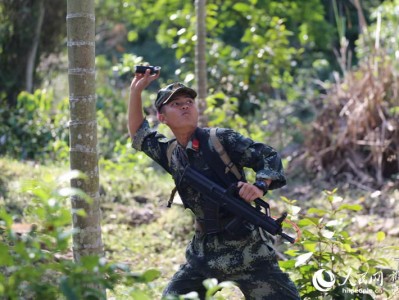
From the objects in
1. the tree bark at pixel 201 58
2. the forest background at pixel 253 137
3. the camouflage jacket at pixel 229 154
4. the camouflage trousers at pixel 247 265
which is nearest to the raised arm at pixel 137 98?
the camouflage jacket at pixel 229 154

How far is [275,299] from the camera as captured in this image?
3.32 meters

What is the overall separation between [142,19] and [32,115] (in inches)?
117

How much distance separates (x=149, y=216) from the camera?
277 inches

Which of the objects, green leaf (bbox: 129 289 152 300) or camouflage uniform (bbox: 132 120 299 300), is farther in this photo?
camouflage uniform (bbox: 132 120 299 300)

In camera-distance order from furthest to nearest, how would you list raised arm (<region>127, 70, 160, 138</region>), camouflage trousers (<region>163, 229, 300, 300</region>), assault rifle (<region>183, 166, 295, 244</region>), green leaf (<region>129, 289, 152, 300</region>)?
raised arm (<region>127, 70, 160, 138</region>), camouflage trousers (<region>163, 229, 300, 300</region>), assault rifle (<region>183, 166, 295, 244</region>), green leaf (<region>129, 289, 152, 300</region>)

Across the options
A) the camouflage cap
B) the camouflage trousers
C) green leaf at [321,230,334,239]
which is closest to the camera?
the camouflage trousers

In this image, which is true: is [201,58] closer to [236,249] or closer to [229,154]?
[229,154]

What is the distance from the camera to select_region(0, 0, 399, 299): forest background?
15.1 ft

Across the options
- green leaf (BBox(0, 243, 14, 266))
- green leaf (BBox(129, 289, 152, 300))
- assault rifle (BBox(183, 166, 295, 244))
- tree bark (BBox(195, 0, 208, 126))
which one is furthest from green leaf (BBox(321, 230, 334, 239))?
tree bark (BBox(195, 0, 208, 126))

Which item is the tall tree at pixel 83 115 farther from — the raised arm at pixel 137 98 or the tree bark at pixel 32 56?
the tree bark at pixel 32 56

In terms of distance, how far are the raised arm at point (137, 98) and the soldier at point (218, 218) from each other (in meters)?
0.14

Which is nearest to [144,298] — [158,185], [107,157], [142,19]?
[158,185]

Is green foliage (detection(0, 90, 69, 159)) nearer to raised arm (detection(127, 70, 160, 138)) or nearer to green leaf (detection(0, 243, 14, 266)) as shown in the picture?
raised arm (detection(127, 70, 160, 138))

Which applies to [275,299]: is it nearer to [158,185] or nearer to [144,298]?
[144,298]
